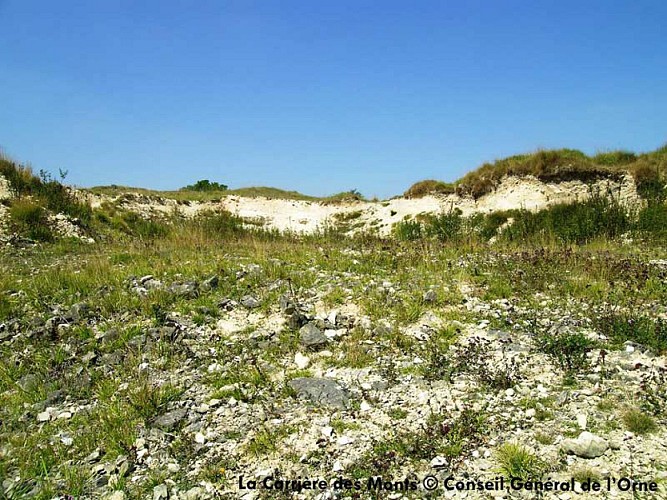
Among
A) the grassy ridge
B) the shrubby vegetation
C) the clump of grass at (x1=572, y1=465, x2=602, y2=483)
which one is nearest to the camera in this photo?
the clump of grass at (x1=572, y1=465, x2=602, y2=483)

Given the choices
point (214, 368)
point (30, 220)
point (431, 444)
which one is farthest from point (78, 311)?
point (30, 220)

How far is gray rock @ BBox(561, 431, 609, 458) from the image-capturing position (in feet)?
13.0

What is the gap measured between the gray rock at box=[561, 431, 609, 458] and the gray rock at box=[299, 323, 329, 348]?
12.1 feet

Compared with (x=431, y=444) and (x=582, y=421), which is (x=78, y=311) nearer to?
(x=431, y=444)

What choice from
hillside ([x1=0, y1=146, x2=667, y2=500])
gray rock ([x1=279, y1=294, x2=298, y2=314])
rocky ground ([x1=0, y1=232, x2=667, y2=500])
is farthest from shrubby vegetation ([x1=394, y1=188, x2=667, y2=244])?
gray rock ([x1=279, y1=294, x2=298, y2=314])

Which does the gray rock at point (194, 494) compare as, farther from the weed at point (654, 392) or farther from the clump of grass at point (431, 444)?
the weed at point (654, 392)

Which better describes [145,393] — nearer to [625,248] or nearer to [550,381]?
[550,381]

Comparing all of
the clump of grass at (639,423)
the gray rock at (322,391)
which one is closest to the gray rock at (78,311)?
the gray rock at (322,391)

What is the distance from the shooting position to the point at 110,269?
1055 cm

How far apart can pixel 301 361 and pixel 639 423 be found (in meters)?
4.20

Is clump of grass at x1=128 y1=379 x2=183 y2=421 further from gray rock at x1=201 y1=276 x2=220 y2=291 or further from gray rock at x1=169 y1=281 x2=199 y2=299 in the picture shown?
gray rock at x1=201 y1=276 x2=220 y2=291

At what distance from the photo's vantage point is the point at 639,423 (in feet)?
13.9

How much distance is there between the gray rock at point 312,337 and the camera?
22.2 ft

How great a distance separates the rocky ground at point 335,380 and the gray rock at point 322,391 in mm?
30
